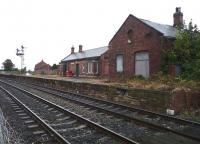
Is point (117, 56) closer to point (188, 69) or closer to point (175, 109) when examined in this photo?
point (188, 69)

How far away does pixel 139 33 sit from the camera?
88.9ft

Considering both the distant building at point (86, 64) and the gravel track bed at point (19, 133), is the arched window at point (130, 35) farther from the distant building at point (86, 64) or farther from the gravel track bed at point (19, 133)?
the gravel track bed at point (19, 133)

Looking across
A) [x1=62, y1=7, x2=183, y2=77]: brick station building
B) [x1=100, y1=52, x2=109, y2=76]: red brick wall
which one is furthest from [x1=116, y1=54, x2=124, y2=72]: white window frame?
[x1=100, y1=52, x2=109, y2=76]: red brick wall

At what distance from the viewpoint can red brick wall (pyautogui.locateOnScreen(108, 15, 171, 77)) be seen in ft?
82.3

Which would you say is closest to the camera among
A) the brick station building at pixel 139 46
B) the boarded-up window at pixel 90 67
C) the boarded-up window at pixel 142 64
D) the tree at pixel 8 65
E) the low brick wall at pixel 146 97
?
the low brick wall at pixel 146 97

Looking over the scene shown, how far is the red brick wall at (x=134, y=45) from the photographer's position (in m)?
25.1

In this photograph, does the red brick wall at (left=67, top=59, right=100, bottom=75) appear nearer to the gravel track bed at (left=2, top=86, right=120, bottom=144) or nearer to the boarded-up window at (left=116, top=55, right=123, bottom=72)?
the boarded-up window at (left=116, top=55, right=123, bottom=72)

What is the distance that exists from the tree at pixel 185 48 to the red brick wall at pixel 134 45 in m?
1.24

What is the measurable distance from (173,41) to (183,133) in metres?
17.6

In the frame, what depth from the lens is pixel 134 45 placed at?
27469 millimetres

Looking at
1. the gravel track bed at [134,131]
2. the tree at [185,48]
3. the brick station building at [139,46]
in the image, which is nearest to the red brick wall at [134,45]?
the brick station building at [139,46]

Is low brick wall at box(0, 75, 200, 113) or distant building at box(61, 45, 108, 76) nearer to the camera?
low brick wall at box(0, 75, 200, 113)

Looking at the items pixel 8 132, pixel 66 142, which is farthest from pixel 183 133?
pixel 8 132

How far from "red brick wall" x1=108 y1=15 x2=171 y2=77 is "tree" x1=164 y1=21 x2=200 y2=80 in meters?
1.24
